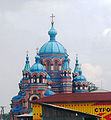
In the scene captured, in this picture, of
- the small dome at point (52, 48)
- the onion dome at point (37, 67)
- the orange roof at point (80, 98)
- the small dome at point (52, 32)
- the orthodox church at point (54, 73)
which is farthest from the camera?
the small dome at point (52, 32)

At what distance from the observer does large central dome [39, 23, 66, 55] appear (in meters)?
79.9

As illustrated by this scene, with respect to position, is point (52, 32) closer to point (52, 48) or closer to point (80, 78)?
point (52, 48)

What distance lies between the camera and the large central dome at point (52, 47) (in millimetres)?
79938

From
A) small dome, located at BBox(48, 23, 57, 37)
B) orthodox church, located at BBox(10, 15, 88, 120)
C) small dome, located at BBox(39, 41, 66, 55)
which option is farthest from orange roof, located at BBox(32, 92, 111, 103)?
small dome, located at BBox(48, 23, 57, 37)

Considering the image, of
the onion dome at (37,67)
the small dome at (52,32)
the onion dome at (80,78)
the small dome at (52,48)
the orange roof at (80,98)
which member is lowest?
the orange roof at (80,98)

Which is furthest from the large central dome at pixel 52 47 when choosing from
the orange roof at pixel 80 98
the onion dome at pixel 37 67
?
the orange roof at pixel 80 98

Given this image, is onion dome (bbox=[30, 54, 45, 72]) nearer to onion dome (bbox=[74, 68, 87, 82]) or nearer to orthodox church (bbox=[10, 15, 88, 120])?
orthodox church (bbox=[10, 15, 88, 120])

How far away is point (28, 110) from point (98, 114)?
3125 cm

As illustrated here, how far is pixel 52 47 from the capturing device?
263ft

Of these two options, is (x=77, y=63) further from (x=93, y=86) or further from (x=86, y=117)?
(x=86, y=117)

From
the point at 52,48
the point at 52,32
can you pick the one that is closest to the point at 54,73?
the point at 52,48

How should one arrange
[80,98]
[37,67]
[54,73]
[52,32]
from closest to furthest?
[80,98]
[37,67]
[54,73]
[52,32]

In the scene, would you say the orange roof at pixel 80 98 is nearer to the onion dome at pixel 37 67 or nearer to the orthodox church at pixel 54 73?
the onion dome at pixel 37 67

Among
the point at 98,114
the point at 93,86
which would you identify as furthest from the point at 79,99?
the point at 93,86
